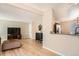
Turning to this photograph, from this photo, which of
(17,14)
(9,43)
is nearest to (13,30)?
(17,14)

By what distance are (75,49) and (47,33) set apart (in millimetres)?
1758

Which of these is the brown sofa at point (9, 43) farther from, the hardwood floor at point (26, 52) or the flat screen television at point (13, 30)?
the flat screen television at point (13, 30)

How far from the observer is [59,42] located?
322 cm

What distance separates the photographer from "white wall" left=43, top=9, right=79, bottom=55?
8.42ft

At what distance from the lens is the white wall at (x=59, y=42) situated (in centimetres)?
257

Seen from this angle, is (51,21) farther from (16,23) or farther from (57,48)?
(16,23)

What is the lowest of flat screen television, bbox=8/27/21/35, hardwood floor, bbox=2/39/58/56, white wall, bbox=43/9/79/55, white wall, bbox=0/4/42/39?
hardwood floor, bbox=2/39/58/56

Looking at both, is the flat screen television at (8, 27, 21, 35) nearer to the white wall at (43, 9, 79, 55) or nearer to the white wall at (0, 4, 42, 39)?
the white wall at (0, 4, 42, 39)

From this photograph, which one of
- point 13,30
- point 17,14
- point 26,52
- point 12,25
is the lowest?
point 26,52

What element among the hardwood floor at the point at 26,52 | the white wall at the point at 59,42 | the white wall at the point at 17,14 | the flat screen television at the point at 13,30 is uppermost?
the white wall at the point at 17,14

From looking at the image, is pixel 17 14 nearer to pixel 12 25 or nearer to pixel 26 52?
pixel 12 25

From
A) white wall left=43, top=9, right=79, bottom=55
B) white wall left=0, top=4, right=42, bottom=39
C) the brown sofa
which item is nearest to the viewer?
white wall left=0, top=4, right=42, bottom=39

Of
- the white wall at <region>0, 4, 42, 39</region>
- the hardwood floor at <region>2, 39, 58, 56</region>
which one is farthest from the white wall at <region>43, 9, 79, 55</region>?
the white wall at <region>0, 4, 42, 39</region>

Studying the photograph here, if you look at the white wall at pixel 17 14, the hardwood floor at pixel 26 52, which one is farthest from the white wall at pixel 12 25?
the hardwood floor at pixel 26 52
